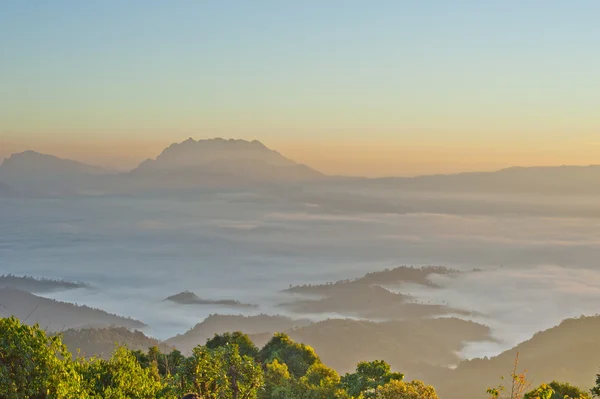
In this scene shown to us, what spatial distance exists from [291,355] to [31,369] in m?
52.0

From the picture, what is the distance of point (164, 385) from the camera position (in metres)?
24.8

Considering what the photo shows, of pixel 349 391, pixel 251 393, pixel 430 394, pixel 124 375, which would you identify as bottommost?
pixel 349 391

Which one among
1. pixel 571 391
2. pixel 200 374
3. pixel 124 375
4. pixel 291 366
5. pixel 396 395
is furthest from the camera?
pixel 291 366

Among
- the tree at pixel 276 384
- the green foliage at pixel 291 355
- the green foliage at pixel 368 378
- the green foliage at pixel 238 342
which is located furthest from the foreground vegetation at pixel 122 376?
the green foliage at pixel 238 342

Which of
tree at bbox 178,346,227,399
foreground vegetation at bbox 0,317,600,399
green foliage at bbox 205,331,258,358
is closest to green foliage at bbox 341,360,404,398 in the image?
foreground vegetation at bbox 0,317,600,399

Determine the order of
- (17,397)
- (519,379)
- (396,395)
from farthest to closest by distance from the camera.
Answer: (396,395) < (17,397) < (519,379)

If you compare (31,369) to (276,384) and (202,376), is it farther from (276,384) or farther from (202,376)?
(276,384)

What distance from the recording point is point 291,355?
70.2 m

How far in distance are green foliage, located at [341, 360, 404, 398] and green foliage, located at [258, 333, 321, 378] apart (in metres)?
16.3

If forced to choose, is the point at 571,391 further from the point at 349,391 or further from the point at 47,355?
the point at 47,355

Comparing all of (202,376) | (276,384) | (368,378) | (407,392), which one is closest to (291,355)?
(276,384)

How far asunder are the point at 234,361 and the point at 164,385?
3372 mm

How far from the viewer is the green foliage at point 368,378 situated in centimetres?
4669

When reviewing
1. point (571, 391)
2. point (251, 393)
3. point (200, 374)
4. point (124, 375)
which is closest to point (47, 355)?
point (124, 375)
